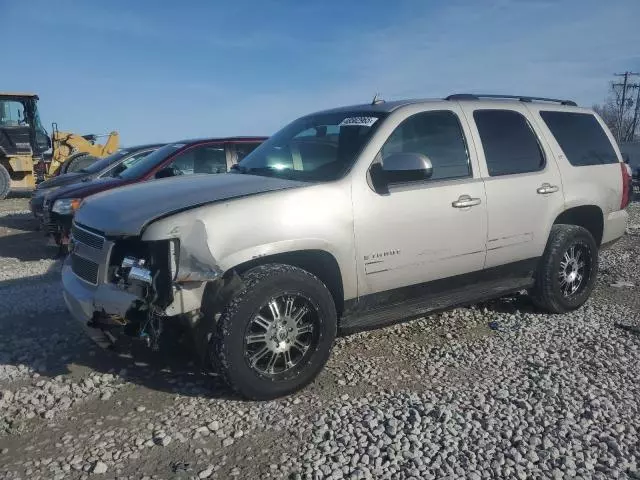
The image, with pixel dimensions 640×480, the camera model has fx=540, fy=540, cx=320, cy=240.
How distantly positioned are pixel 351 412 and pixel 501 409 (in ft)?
3.15

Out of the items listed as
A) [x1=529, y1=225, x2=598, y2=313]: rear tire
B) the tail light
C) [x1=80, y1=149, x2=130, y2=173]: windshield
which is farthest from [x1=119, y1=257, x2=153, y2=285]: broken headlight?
[x1=80, y1=149, x2=130, y2=173]: windshield

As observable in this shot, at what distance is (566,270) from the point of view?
530 cm

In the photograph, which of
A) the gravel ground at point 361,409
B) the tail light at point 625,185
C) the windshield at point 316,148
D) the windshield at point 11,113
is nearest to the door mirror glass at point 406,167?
the windshield at point 316,148

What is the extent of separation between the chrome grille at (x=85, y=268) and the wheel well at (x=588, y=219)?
4.21m

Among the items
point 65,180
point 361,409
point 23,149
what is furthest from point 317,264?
point 23,149

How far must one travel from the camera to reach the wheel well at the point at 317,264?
3572 millimetres

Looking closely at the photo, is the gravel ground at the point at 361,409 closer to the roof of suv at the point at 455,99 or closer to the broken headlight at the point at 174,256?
the broken headlight at the point at 174,256

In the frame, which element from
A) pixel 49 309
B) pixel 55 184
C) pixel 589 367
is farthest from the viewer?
pixel 55 184

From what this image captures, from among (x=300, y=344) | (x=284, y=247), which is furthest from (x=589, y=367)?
(x=284, y=247)

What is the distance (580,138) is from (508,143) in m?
1.13

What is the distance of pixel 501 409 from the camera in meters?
3.45

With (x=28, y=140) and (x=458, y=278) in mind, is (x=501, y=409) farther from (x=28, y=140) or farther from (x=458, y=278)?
(x=28, y=140)

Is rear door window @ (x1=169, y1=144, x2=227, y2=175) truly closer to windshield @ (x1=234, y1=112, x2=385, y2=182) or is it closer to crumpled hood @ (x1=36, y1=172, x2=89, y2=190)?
crumpled hood @ (x1=36, y1=172, x2=89, y2=190)

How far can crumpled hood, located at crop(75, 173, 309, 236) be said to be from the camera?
339 centimetres
